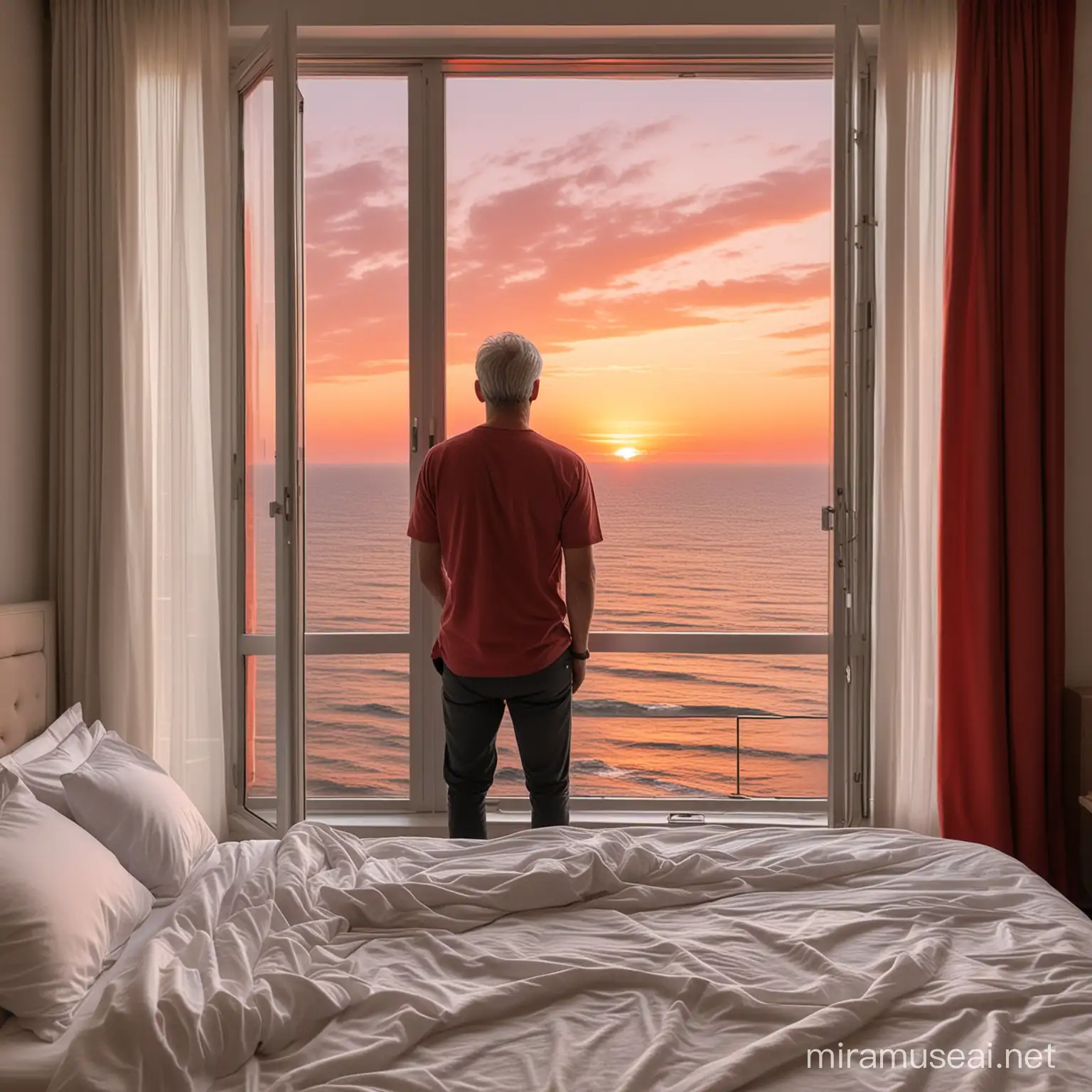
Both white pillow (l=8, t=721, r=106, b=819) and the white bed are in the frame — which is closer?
the white bed

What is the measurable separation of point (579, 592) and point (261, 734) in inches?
54.9

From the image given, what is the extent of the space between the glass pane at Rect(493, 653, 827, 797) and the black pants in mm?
9738

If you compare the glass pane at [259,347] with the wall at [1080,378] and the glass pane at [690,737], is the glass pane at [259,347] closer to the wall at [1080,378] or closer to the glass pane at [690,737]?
the wall at [1080,378]

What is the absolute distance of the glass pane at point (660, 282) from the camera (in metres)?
5.61

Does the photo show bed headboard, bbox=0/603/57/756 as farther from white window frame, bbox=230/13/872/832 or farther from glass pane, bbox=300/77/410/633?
glass pane, bbox=300/77/410/633

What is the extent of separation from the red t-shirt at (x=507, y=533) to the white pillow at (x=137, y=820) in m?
0.90

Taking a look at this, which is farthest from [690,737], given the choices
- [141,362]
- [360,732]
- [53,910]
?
[53,910]

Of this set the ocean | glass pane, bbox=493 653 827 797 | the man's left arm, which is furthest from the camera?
glass pane, bbox=493 653 827 797

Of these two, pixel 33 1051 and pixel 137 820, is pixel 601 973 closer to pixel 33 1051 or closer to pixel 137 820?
pixel 33 1051

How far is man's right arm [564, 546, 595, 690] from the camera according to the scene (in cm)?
286

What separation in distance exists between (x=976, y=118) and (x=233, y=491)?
2769 mm

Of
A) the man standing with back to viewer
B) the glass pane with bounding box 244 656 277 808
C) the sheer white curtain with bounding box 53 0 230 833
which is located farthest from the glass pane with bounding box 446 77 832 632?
the glass pane with bounding box 244 656 277 808

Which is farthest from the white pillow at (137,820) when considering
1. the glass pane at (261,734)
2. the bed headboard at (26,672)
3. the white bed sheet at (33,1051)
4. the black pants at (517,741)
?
the glass pane at (261,734)

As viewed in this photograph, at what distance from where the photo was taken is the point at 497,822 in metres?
3.65
